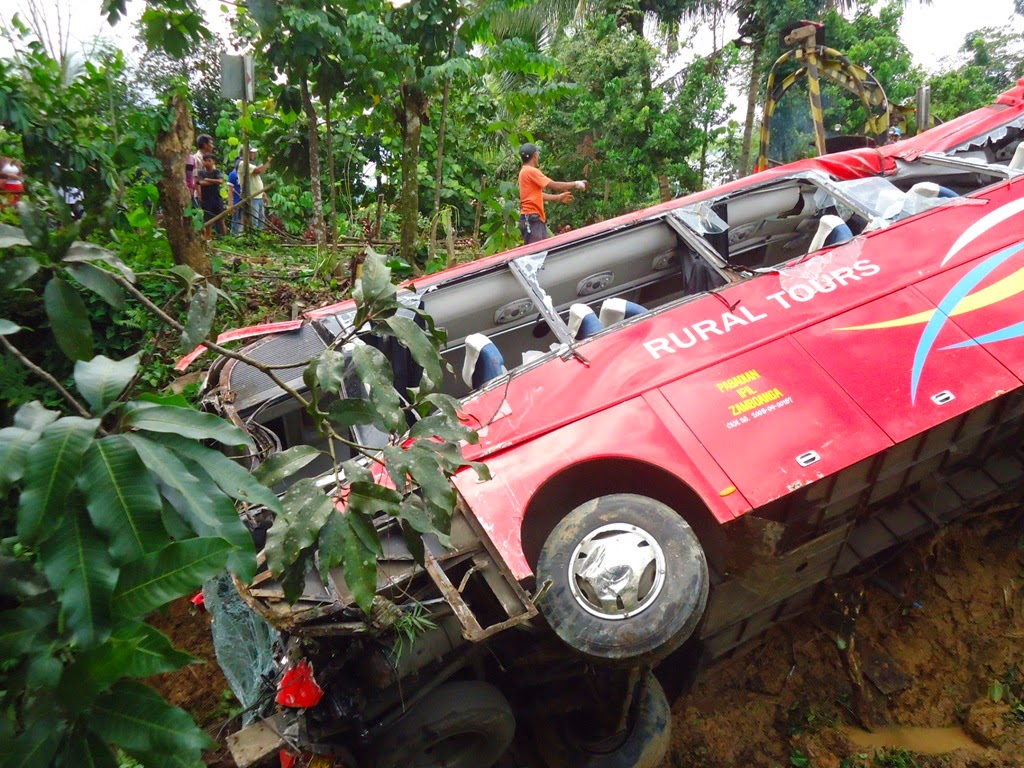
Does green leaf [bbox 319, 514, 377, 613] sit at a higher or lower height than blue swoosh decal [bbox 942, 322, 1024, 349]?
higher

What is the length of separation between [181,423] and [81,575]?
0.33m

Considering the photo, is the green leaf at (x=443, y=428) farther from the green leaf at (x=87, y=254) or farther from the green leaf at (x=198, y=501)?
the green leaf at (x=87, y=254)

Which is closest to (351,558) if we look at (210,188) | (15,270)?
(15,270)

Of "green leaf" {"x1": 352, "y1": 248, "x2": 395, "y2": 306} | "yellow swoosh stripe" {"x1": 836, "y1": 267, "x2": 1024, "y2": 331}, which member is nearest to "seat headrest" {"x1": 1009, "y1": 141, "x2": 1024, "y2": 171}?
"yellow swoosh stripe" {"x1": 836, "y1": 267, "x2": 1024, "y2": 331}

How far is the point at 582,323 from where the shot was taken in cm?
405

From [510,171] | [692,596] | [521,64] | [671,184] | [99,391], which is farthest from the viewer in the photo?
[671,184]

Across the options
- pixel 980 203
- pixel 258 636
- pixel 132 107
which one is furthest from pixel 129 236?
pixel 980 203

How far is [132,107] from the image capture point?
7828 mm

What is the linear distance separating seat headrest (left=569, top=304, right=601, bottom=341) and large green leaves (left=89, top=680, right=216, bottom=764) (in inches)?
115

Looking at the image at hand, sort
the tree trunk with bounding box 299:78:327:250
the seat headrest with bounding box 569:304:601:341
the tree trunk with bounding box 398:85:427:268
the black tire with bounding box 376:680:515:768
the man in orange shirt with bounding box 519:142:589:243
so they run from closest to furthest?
the black tire with bounding box 376:680:515:768
the seat headrest with bounding box 569:304:601:341
the tree trunk with bounding box 299:78:327:250
the tree trunk with bounding box 398:85:427:268
the man in orange shirt with bounding box 519:142:589:243

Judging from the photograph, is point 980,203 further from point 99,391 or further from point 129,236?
point 129,236

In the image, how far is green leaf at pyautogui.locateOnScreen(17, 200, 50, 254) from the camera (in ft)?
5.58

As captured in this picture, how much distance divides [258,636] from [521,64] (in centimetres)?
545

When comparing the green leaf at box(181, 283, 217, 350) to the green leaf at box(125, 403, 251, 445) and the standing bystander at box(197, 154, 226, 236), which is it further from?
the standing bystander at box(197, 154, 226, 236)
